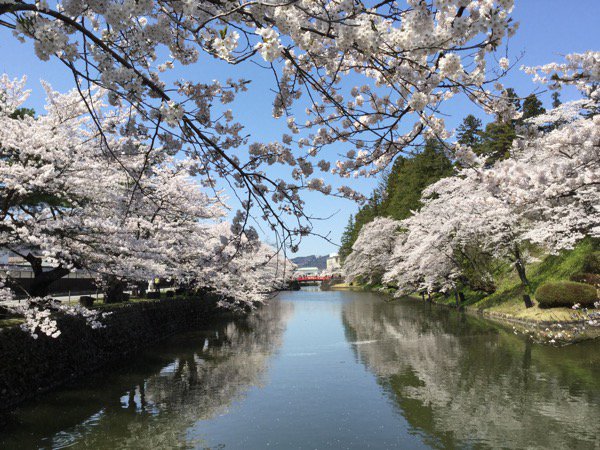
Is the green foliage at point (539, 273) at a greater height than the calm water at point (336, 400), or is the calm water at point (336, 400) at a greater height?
the green foliage at point (539, 273)

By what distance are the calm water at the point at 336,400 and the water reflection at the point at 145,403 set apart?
29mm

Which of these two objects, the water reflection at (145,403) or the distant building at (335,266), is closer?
the water reflection at (145,403)

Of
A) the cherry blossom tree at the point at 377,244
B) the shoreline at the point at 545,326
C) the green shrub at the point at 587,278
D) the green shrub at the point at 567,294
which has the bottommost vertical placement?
the shoreline at the point at 545,326

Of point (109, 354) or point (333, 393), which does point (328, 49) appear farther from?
point (109, 354)

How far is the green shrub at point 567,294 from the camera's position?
16.4 meters

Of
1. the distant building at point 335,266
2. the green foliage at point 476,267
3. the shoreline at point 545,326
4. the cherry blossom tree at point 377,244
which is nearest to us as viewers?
the shoreline at point 545,326

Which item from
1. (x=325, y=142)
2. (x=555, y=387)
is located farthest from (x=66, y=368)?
(x=555, y=387)

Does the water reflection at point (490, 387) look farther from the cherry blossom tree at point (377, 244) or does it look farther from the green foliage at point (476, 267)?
the cherry blossom tree at point (377, 244)

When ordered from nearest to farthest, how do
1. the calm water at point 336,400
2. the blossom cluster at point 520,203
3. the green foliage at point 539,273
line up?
the blossom cluster at point 520,203 < the calm water at point 336,400 < the green foliage at point 539,273

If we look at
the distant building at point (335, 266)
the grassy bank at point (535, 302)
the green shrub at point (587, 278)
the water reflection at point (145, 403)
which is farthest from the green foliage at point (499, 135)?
the distant building at point (335, 266)

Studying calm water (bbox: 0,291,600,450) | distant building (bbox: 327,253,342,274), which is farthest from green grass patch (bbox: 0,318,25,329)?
distant building (bbox: 327,253,342,274)

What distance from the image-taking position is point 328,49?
3.95m

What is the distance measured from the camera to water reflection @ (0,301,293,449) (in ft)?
23.5

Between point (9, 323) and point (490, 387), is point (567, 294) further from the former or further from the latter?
point (9, 323)
